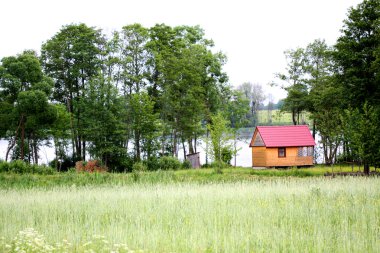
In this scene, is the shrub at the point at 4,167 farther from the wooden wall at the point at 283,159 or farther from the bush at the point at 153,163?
the wooden wall at the point at 283,159

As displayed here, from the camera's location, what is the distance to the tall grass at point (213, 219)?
29.2ft

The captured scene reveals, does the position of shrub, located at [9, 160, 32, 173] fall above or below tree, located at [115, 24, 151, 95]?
below

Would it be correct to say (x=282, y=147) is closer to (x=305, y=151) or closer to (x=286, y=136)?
(x=286, y=136)

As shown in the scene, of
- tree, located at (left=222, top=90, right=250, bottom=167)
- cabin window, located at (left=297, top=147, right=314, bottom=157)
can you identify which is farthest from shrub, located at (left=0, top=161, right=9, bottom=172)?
tree, located at (left=222, top=90, right=250, bottom=167)

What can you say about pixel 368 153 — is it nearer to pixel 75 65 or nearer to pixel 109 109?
pixel 109 109

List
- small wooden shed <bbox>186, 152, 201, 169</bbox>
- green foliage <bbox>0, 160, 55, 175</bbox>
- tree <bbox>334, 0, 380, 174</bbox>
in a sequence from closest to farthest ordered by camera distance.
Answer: green foliage <bbox>0, 160, 55, 175</bbox>, tree <bbox>334, 0, 380, 174</bbox>, small wooden shed <bbox>186, 152, 201, 169</bbox>

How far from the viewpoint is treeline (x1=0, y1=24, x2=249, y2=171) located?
4197 cm

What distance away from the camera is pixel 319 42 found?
176 feet

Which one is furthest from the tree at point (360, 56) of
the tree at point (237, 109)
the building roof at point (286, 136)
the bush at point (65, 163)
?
the bush at point (65, 163)

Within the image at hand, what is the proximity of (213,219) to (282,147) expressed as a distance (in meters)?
35.9

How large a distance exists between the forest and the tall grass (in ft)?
63.1

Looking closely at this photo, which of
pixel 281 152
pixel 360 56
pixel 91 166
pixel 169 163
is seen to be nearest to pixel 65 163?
pixel 91 166

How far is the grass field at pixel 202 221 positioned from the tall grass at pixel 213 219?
0.08 feet

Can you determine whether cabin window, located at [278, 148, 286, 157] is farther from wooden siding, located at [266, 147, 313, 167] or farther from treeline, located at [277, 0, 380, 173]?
treeline, located at [277, 0, 380, 173]
